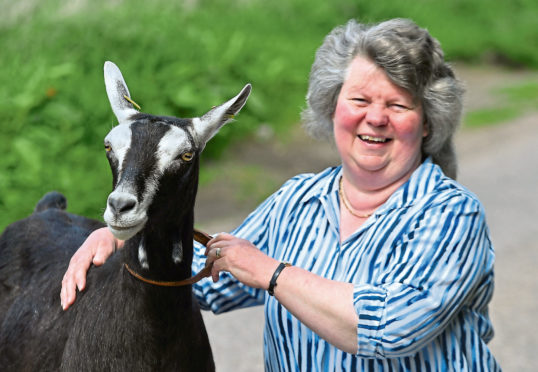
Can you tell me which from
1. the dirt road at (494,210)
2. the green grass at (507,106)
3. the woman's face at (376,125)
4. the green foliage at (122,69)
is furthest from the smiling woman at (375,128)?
the green grass at (507,106)

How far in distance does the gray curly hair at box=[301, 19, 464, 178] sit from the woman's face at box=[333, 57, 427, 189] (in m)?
0.05

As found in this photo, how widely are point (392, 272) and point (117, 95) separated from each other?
1.16 meters

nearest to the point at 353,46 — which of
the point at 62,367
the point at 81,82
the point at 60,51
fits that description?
the point at 62,367

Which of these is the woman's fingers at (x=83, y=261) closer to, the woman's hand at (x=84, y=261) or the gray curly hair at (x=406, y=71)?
the woman's hand at (x=84, y=261)

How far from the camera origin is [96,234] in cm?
293

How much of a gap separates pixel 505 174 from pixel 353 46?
6.48 m

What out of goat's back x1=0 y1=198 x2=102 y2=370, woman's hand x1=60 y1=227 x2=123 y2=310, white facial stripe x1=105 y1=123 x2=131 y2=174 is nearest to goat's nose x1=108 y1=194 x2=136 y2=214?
white facial stripe x1=105 y1=123 x2=131 y2=174

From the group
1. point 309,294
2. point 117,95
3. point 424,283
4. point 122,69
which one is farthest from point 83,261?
point 122,69

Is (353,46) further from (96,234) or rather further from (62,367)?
(62,367)

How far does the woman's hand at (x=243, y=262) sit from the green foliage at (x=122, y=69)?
2.72 m

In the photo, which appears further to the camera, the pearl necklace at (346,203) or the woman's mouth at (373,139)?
the pearl necklace at (346,203)

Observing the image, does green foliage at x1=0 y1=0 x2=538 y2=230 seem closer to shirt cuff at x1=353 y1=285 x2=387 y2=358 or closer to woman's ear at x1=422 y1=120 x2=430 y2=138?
woman's ear at x1=422 y1=120 x2=430 y2=138

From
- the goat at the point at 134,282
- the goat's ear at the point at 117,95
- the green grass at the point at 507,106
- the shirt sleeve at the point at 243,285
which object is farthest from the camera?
the green grass at the point at 507,106

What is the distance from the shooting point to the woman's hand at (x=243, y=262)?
8.15ft
